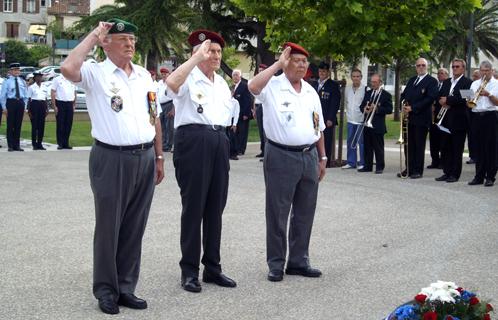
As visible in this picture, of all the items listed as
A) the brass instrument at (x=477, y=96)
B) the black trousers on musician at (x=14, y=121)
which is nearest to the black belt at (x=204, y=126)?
the brass instrument at (x=477, y=96)

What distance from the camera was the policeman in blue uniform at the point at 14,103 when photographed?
67.9 ft

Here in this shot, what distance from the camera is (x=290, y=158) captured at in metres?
7.82

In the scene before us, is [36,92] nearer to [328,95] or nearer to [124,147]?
[328,95]

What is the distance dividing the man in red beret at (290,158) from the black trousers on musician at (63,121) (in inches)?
560

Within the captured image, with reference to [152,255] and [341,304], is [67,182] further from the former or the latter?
[341,304]

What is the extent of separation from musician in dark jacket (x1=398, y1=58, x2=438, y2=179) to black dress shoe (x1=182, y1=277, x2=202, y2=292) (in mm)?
9355

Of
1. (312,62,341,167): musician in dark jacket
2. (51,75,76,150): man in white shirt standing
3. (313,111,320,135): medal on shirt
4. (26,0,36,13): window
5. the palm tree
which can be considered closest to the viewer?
(313,111,320,135): medal on shirt

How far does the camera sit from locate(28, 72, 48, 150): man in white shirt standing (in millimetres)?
21156

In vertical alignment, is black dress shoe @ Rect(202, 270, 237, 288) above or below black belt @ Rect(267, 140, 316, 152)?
below

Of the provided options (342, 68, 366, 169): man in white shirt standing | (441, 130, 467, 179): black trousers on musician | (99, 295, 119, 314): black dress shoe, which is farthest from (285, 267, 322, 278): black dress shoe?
(342, 68, 366, 169): man in white shirt standing

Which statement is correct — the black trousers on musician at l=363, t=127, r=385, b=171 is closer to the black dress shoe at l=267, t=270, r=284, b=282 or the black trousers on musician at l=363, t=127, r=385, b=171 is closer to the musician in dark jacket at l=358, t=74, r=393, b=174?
the musician in dark jacket at l=358, t=74, r=393, b=174

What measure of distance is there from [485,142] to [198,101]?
8724 millimetres

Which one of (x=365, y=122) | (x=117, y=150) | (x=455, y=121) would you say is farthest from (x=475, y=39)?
(x=117, y=150)

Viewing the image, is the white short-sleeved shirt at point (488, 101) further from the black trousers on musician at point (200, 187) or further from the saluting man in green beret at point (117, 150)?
the saluting man in green beret at point (117, 150)
